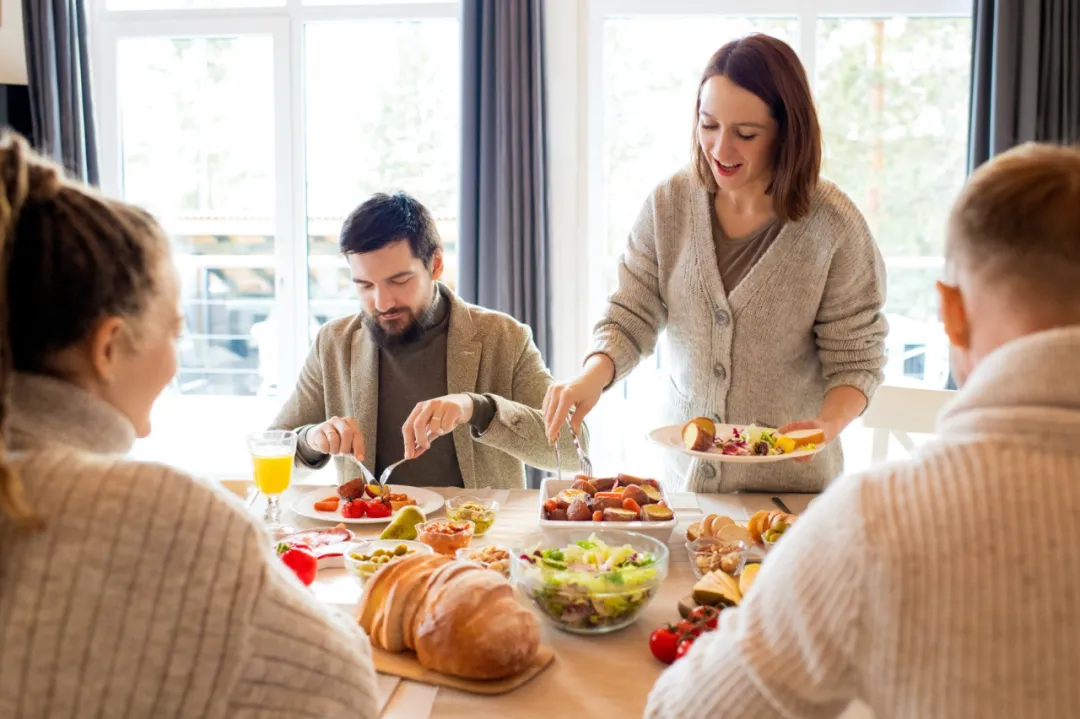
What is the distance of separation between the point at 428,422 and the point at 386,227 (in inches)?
23.4

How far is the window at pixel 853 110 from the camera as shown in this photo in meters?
4.03

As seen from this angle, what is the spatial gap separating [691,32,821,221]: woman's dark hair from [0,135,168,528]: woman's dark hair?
156 cm

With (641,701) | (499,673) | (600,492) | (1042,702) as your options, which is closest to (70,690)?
(499,673)

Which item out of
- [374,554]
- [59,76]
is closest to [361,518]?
[374,554]

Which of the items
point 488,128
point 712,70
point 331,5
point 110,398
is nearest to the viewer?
point 110,398

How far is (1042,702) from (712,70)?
66.0 inches

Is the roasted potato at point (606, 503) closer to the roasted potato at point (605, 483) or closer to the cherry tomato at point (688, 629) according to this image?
the roasted potato at point (605, 483)

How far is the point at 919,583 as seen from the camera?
2.75 ft

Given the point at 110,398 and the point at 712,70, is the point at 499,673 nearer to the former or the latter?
the point at 110,398

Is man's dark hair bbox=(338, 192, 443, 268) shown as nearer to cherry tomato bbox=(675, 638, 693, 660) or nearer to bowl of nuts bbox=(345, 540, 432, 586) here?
bowl of nuts bbox=(345, 540, 432, 586)

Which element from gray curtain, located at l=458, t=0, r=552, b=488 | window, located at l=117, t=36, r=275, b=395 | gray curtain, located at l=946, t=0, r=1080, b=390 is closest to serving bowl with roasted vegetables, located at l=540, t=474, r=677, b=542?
gray curtain, located at l=458, t=0, r=552, b=488

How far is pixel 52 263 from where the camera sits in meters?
0.87

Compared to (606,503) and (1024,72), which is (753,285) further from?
(1024,72)

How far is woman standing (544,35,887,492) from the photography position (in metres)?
2.16
